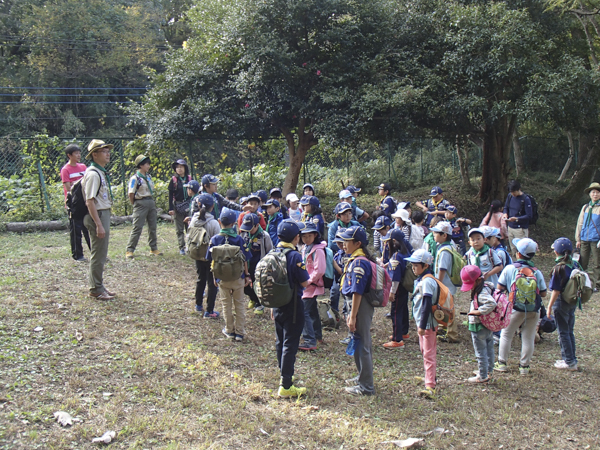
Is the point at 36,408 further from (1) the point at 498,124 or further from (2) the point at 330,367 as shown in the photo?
(1) the point at 498,124

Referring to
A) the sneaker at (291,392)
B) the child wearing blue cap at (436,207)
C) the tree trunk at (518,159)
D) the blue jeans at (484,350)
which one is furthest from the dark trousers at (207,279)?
the tree trunk at (518,159)

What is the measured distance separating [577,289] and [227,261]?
426 centimetres

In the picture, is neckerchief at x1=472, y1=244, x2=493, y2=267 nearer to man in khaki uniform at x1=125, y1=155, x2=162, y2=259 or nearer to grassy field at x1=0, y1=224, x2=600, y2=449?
grassy field at x1=0, y1=224, x2=600, y2=449

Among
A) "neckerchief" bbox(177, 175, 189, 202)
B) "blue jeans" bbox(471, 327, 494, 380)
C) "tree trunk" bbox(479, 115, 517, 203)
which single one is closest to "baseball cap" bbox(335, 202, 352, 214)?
"blue jeans" bbox(471, 327, 494, 380)

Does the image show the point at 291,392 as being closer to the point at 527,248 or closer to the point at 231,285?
the point at 231,285

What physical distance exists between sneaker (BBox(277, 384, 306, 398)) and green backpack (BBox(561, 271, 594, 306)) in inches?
138

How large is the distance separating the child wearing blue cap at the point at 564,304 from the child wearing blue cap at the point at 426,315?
1.84m

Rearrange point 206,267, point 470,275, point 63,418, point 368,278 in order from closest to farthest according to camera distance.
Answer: point 63,418 → point 368,278 → point 470,275 → point 206,267

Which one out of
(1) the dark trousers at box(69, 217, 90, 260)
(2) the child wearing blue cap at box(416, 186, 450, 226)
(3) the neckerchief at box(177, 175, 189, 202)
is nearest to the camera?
(1) the dark trousers at box(69, 217, 90, 260)

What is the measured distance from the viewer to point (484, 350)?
567 centimetres

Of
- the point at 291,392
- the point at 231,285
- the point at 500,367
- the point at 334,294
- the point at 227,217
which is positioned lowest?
the point at 500,367

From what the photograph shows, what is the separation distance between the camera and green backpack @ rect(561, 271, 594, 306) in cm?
599

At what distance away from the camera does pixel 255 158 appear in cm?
1502

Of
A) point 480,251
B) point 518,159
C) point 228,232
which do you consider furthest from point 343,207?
point 518,159
